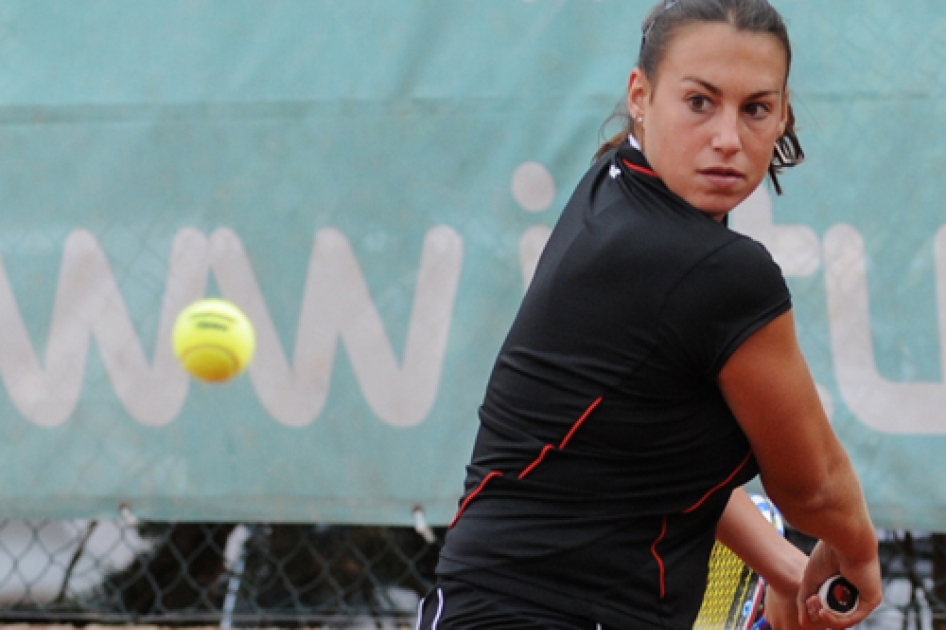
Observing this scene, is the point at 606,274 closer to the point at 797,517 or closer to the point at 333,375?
the point at 797,517

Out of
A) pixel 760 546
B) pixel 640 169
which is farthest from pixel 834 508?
pixel 640 169

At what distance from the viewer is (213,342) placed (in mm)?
3396

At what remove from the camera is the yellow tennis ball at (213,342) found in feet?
11.0

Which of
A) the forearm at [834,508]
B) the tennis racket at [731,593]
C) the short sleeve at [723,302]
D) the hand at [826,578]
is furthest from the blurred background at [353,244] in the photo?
the short sleeve at [723,302]

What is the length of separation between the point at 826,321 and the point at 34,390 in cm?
224

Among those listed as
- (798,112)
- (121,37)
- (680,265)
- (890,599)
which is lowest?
(680,265)

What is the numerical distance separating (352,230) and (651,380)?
2128 millimetres

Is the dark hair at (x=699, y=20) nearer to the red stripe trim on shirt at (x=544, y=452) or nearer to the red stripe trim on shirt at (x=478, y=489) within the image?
the red stripe trim on shirt at (x=544, y=452)

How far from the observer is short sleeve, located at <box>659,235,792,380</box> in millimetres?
1628

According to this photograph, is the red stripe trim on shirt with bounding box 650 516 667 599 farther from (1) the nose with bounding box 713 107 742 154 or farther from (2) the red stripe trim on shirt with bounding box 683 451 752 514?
(1) the nose with bounding box 713 107 742 154

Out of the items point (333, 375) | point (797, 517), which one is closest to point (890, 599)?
point (333, 375)

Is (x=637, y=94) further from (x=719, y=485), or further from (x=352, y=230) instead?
(x=352, y=230)

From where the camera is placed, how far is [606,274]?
168 cm

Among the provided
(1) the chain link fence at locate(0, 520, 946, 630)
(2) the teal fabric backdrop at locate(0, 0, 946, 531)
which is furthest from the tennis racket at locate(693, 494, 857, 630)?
(1) the chain link fence at locate(0, 520, 946, 630)
